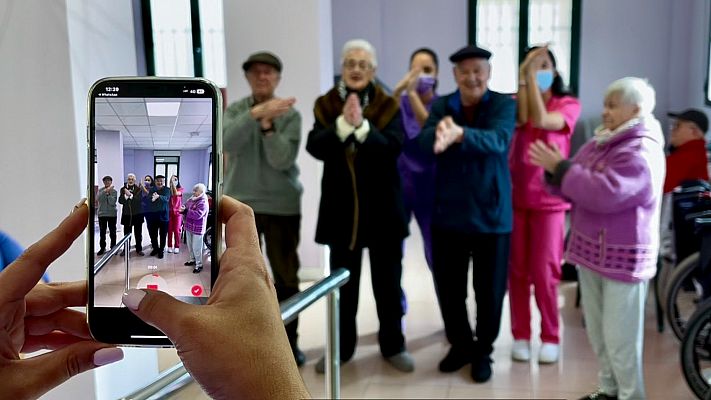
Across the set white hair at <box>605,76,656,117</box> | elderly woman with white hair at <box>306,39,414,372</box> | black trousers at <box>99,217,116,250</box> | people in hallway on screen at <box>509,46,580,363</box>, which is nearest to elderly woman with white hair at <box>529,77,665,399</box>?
white hair at <box>605,76,656,117</box>

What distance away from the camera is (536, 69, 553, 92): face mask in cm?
154

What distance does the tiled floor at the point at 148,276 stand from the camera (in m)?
0.38

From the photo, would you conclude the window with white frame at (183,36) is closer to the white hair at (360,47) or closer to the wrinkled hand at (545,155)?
the white hair at (360,47)

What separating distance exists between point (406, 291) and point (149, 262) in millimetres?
1723

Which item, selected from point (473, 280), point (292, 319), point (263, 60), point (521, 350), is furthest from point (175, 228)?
point (521, 350)

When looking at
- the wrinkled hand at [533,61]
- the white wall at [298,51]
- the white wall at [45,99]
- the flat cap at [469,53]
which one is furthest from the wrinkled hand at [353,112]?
the white wall at [45,99]

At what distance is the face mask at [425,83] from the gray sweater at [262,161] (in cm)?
31

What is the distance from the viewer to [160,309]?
316 mm

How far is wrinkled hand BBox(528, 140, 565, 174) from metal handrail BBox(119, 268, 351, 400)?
0.63 m

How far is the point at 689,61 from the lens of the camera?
3.99ft

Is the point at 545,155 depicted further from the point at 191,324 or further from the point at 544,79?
the point at 191,324

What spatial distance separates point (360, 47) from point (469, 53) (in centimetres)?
23

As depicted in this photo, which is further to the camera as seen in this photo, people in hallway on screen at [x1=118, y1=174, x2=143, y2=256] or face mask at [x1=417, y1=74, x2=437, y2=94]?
face mask at [x1=417, y1=74, x2=437, y2=94]

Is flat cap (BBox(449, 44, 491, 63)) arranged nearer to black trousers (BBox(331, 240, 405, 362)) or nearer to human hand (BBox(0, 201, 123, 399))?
black trousers (BBox(331, 240, 405, 362))
